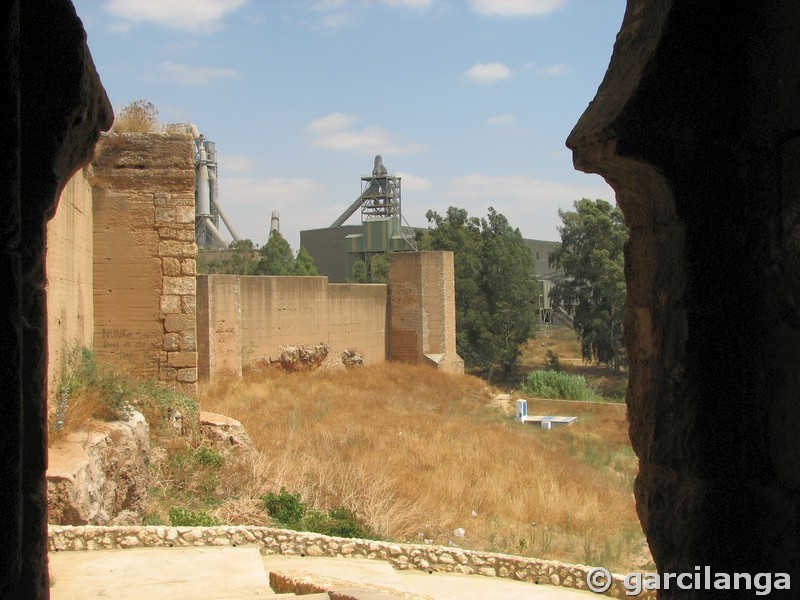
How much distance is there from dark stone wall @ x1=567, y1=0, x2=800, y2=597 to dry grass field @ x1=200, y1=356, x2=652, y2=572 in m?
5.95

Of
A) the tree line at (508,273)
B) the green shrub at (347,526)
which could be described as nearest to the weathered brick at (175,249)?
the green shrub at (347,526)

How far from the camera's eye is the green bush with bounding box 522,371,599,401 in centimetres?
2406

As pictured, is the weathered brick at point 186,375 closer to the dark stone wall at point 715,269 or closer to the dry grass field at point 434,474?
the dry grass field at point 434,474

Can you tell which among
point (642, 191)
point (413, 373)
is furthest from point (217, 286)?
point (642, 191)

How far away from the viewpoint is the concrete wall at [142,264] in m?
9.30

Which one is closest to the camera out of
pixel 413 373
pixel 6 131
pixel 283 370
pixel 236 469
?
pixel 6 131

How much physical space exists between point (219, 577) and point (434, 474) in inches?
201

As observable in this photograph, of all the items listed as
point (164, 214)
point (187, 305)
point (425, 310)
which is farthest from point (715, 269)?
point (425, 310)

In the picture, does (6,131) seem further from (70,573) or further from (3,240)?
(70,573)

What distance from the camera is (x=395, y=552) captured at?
21.6 feet

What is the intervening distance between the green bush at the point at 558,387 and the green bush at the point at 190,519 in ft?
59.4

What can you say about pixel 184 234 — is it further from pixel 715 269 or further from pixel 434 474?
pixel 715 269

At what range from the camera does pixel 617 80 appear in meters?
2.17

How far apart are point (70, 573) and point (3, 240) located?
4.17 m
